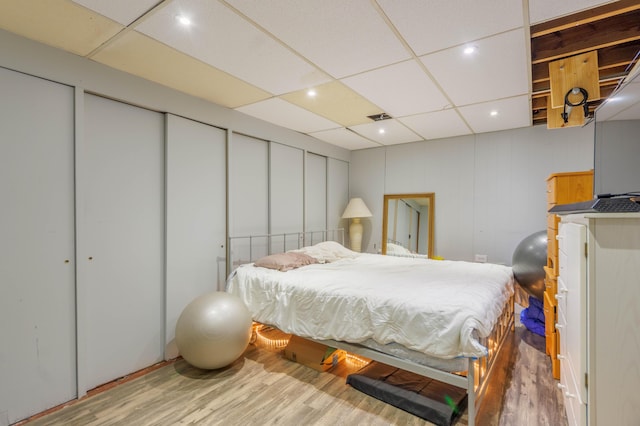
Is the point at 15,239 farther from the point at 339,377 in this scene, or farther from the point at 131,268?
the point at 339,377

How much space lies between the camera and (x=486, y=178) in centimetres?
418

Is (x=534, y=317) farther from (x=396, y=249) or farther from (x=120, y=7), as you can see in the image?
(x=120, y=7)

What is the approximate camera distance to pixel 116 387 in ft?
7.84

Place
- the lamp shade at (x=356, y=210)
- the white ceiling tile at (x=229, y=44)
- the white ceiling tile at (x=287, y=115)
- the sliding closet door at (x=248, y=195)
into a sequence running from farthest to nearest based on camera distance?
the lamp shade at (x=356, y=210)
the sliding closet door at (x=248, y=195)
the white ceiling tile at (x=287, y=115)
the white ceiling tile at (x=229, y=44)

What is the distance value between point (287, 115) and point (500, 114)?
7.92 ft

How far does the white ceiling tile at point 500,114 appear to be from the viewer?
308cm

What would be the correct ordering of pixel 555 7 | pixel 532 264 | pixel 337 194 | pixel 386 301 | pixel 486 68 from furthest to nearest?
pixel 337 194 < pixel 532 264 < pixel 486 68 < pixel 386 301 < pixel 555 7

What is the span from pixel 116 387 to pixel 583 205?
3261 millimetres

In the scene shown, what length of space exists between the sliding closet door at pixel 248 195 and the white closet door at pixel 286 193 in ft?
0.35

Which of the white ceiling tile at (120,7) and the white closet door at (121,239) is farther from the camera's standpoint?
the white closet door at (121,239)

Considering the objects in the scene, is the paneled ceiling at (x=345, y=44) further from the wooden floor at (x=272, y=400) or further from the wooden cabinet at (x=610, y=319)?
the wooden floor at (x=272, y=400)

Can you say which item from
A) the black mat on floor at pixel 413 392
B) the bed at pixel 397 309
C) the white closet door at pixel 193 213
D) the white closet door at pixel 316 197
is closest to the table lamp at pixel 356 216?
the white closet door at pixel 316 197

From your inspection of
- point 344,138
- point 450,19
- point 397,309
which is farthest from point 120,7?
point 344,138

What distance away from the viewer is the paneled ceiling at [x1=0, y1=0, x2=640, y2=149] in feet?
5.56
